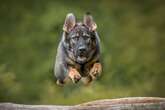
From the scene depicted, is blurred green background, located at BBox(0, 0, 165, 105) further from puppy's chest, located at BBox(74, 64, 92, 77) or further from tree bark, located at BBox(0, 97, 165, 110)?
tree bark, located at BBox(0, 97, 165, 110)

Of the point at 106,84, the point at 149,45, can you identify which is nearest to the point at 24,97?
the point at 106,84

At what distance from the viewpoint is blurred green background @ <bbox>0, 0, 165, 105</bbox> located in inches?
677

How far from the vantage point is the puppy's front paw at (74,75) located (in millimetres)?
8391

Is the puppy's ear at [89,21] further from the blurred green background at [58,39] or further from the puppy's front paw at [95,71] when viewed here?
the blurred green background at [58,39]

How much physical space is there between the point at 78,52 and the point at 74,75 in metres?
0.25

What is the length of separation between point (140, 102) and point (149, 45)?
10642 millimetres

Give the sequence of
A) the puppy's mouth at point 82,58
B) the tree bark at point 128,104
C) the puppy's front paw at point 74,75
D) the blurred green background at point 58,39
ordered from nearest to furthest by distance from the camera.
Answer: the tree bark at point 128,104, the puppy's front paw at point 74,75, the puppy's mouth at point 82,58, the blurred green background at point 58,39

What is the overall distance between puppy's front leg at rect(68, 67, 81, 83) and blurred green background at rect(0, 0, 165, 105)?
8.04 m

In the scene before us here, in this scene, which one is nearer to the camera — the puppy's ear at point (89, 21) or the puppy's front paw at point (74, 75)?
the puppy's front paw at point (74, 75)

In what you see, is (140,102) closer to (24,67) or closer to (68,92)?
(68,92)

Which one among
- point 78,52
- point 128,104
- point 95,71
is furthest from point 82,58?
point 128,104

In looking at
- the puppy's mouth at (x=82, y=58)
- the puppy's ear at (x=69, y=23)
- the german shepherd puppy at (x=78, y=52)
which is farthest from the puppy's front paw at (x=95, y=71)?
the puppy's ear at (x=69, y=23)

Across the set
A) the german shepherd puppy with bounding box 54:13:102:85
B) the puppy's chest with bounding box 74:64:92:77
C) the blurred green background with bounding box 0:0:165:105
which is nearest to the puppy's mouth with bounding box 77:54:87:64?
the german shepherd puppy with bounding box 54:13:102:85

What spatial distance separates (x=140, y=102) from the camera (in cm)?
805
